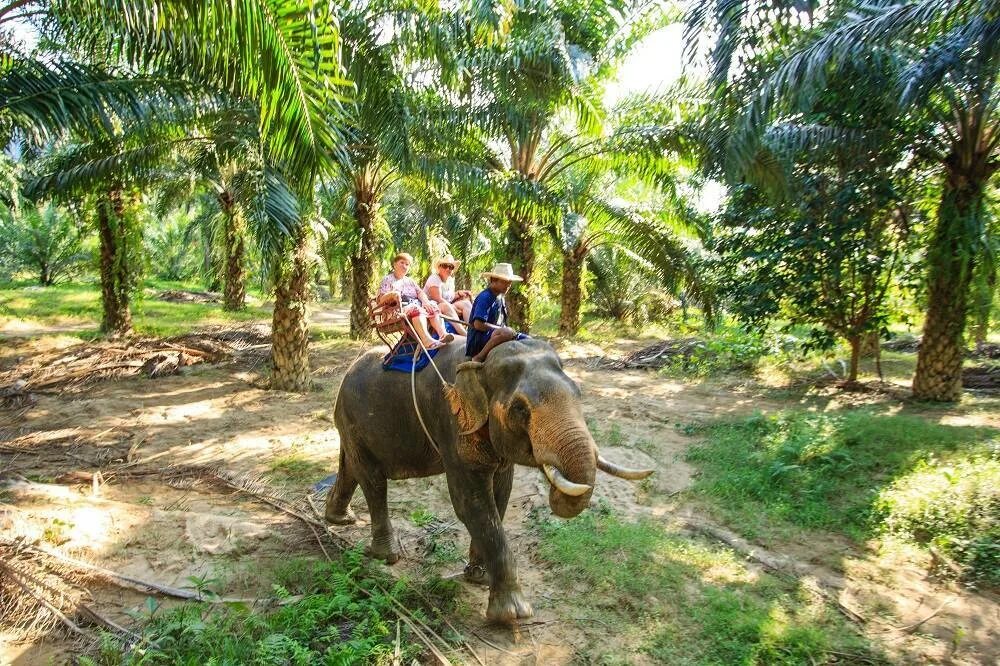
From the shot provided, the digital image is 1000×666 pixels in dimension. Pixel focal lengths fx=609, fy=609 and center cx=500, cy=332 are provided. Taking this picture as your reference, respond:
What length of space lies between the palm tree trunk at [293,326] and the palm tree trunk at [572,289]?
8311 mm

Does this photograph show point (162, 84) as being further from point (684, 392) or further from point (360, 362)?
point (684, 392)

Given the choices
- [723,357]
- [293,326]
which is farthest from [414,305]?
[723,357]

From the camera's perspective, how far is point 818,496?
236 inches

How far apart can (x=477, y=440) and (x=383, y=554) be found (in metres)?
1.67

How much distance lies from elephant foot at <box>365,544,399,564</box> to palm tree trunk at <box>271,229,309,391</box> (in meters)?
5.74

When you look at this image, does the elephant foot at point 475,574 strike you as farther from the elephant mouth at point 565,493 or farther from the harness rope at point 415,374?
the elephant mouth at point 565,493

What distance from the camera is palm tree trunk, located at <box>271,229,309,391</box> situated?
31.7 ft

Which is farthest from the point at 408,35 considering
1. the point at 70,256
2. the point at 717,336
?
the point at 70,256

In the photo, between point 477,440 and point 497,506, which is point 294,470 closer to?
point 497,506

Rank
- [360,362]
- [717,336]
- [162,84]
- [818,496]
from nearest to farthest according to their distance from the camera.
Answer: [360,362]
[818,496]
[162,84]
[717,336]

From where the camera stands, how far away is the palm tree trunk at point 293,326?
966 cm

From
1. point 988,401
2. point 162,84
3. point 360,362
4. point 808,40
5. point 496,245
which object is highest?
point 808,40

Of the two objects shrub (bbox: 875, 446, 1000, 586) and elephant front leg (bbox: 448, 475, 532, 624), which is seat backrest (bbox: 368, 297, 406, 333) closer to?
elephant front leg (bbox: 448, 475, 532, 624)

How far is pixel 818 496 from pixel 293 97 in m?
5.93
